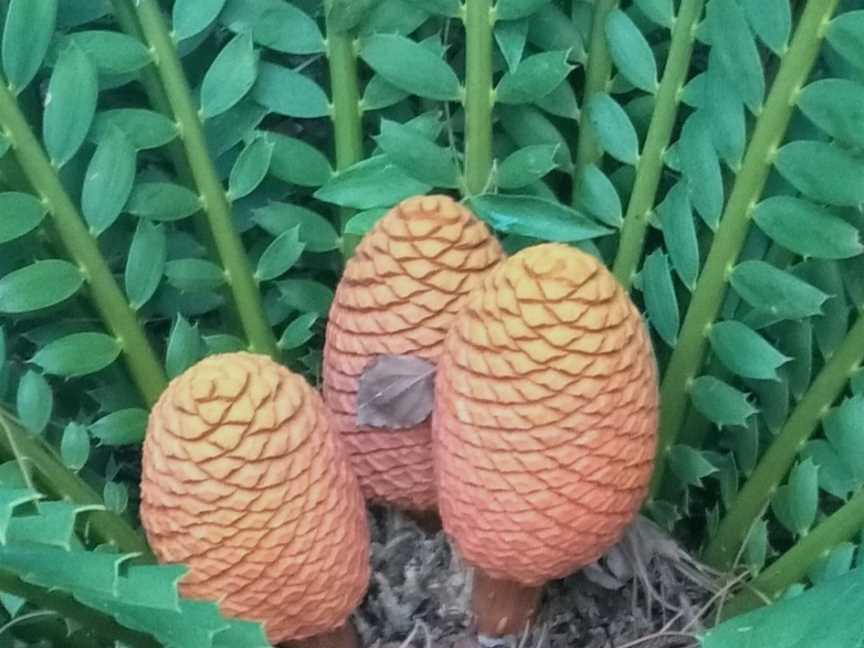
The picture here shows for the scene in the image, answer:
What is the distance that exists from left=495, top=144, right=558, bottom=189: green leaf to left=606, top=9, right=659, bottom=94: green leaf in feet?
0.16

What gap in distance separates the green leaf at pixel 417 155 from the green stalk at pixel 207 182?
0.26ft

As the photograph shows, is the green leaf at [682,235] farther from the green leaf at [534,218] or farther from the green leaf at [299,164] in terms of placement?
the green leaf at [299,164]

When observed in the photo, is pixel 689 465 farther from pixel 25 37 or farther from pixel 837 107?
pixel 25 37

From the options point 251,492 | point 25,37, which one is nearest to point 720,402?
point 251,492

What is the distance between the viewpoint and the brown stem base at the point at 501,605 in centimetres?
53

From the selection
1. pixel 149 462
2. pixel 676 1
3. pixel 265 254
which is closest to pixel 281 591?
pixel 149 462

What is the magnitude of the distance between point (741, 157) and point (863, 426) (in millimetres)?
126

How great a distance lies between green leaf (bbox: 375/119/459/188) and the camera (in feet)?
1.90

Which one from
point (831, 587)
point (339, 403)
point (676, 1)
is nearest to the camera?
point (831, 587)

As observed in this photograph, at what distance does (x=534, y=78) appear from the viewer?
58 centimetres

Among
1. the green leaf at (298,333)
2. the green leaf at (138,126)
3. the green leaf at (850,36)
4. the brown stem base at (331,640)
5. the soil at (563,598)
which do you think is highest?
the green leaf at (850,36)

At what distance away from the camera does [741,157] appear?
1.86 feet

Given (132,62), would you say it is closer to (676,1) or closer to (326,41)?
(326,41)

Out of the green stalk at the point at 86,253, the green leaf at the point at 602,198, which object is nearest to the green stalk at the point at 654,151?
the green leaf at the point at 602,198
